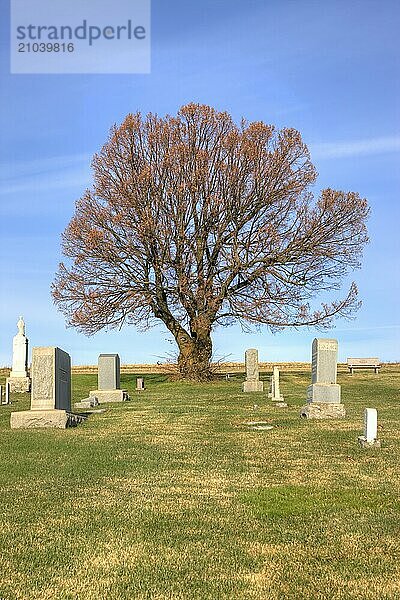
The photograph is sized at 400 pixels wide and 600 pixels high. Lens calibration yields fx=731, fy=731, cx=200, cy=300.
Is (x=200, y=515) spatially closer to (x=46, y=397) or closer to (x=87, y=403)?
(x=46, y=397)

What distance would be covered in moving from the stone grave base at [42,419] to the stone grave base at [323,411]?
578 centimetres

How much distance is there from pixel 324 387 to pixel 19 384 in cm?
1899

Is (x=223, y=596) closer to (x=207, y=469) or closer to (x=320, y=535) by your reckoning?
(x=320, y=535)

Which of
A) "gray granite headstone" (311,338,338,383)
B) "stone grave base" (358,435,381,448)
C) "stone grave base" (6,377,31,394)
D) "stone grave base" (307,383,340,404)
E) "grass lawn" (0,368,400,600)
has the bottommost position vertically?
"stone grave base" (6,377,31,394)

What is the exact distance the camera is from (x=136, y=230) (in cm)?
3453

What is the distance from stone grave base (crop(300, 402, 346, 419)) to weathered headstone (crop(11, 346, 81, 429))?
223 inches

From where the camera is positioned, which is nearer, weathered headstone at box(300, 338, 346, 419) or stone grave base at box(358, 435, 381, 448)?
stone grave base at box(358, 435, 381, 448)

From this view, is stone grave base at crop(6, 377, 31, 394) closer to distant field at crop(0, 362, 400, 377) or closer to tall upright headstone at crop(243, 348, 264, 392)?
distant field at crop(0, 362, 400, 377)

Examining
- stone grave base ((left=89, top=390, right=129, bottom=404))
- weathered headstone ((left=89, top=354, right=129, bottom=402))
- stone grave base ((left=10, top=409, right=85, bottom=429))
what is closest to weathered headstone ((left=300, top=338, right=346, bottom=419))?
stone grave base ((left=10, top=409, right=85, bottom=429))

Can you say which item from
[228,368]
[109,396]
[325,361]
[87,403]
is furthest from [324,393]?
[228,368]

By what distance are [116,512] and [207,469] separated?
9.06 feet

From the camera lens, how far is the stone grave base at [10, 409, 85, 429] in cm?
1611

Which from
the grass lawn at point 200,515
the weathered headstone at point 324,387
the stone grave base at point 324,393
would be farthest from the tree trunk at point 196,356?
the grass lawn at point 200,515

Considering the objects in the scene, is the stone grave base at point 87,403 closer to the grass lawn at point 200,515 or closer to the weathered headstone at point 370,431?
the grass lawn at point 200,515
